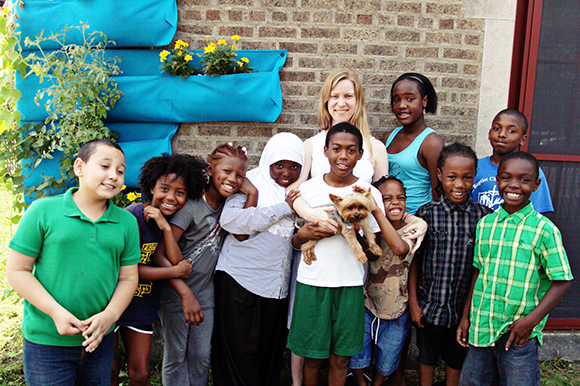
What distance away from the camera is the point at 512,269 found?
2229 mm

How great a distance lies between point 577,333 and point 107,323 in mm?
4301

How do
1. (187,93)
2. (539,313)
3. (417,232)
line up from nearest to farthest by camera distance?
(539,313), (417,232), (187,93)

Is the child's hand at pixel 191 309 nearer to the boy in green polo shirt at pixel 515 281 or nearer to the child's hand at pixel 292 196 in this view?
the child's hand at pixel 292 196

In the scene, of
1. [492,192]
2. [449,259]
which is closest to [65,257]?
[449,259]

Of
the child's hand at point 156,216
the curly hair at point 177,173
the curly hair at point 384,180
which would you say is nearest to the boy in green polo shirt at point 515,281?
the curly hair at point 384,180

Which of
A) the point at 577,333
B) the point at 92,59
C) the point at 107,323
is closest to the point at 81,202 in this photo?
the point at 107,323

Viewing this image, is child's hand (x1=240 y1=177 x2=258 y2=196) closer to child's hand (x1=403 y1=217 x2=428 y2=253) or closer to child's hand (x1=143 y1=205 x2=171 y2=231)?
child's hand (x1=143 y1=205 x2=171 y2=231)

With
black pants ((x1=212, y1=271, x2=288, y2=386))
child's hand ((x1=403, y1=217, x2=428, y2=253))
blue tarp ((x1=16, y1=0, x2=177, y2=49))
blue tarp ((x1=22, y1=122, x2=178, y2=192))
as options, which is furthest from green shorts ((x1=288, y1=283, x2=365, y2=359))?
blue tarp ((x1=16, y1=0, x2=177, y2=49))

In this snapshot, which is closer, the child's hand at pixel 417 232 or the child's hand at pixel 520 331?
the child's hand at pixel 520 331

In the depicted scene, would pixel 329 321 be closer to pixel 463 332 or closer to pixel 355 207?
pixel 355 207

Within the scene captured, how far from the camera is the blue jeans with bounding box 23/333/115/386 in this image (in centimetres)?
191

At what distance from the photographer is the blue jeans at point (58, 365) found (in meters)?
1.91

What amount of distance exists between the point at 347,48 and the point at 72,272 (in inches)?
116

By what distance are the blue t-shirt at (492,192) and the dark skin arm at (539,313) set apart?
0.71 meters
